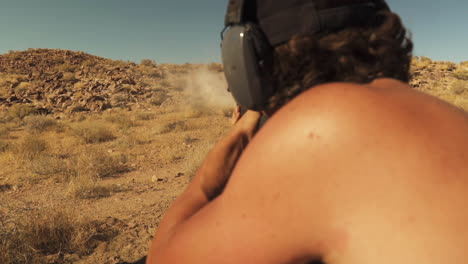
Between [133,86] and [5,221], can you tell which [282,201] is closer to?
[5,221]

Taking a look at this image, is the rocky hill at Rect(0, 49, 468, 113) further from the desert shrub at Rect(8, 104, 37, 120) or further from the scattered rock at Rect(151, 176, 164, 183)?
the scattered rock at Rect(151, 176, 164, 183)

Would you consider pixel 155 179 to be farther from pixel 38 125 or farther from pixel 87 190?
pixel 38 125

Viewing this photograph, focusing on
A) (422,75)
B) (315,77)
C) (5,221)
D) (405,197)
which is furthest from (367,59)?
(422,75)

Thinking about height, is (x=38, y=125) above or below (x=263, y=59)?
below

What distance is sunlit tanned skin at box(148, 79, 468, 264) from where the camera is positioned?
0.77 m

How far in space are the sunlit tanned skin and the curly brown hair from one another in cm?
24

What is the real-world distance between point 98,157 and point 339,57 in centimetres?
715

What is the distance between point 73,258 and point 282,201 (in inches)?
136

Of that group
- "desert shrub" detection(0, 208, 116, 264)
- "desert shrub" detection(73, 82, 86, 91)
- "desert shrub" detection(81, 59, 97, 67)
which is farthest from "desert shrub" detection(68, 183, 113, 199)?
"desert shrub" detection(81, 59, 97, 67)

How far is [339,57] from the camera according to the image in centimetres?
108

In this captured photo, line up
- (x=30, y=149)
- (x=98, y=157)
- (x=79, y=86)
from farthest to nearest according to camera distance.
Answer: (x=79, y=86) < (x=30, y=149) < (x=98, y=157)

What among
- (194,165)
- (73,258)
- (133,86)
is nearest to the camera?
(73,258)

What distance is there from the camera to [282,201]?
79 cm

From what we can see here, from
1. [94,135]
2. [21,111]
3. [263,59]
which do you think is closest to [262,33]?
[263,59]
